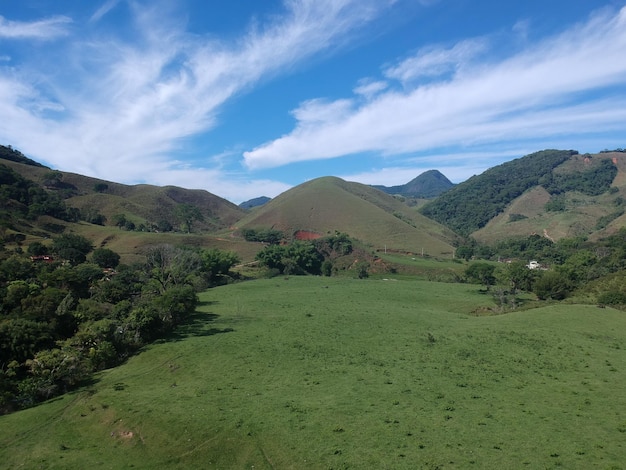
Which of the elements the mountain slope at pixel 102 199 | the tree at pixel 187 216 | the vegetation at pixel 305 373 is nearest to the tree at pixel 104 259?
the vegetation at pixel 305 373

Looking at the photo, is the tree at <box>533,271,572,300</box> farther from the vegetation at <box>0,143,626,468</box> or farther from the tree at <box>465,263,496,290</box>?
the tree at <box>465,263,496,290</box>

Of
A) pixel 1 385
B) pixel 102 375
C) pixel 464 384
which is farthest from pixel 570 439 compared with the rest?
pixel 1 385

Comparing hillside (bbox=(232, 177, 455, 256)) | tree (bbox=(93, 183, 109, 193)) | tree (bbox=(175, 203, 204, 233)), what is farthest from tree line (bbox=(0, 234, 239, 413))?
tree (bbox=(93, 183, 109, 193))

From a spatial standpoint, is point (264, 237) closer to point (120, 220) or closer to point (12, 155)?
point (120, 220)

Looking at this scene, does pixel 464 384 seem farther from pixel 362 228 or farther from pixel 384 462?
pixel 362 228

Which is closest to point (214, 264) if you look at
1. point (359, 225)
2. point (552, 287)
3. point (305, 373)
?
point (305, 373)

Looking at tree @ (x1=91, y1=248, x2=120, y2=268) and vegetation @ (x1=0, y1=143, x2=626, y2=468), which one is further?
tree @ (x1=91, y1=248, x2=120, y2=268)

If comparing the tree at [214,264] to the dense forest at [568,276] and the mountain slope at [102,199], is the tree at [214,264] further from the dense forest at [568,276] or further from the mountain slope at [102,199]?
the mountain slope at [102,199]
